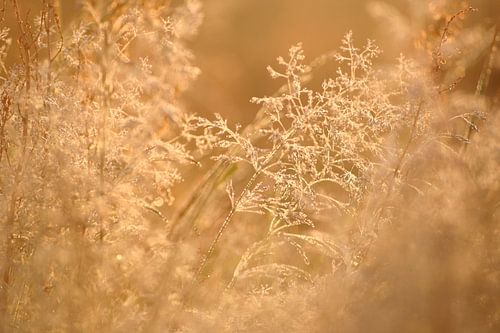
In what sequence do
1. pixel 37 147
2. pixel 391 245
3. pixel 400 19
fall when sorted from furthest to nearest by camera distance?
1. pixel 400 19
2. pixel 37 147
3. pixel 391 245

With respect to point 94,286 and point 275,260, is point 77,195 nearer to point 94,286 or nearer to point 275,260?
point 94,286

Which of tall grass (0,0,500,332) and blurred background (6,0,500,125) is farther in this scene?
blurred background (6,0,500,125)

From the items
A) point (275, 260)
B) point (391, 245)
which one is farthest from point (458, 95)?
point (275, 260)

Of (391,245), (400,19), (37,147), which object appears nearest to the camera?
(391,245)

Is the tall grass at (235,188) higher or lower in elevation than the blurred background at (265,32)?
lower

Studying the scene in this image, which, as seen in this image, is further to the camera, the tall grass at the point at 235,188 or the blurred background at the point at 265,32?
the blurred background at the point at 265,32

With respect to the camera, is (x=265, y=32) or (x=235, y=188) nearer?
(x=235, y=188)

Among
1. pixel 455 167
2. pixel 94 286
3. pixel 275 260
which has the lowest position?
pixel 94 286

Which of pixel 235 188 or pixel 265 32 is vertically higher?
pixel 265 32

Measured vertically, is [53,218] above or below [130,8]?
below

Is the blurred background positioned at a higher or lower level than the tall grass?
higher

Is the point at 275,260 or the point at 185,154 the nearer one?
the point at 185,154
